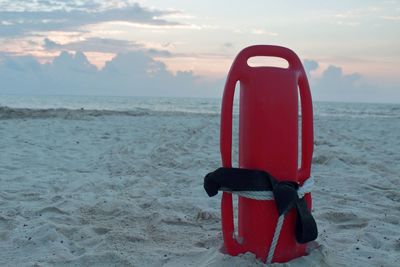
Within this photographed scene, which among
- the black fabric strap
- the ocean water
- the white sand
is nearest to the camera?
the black fabric strap

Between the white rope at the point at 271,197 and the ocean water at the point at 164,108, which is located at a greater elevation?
the white rope at the point at 271,197

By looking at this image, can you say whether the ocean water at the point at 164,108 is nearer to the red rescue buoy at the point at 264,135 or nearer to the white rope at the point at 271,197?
the red rescue buoy at the point at 264,135

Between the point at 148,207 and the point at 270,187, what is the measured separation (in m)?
1.78

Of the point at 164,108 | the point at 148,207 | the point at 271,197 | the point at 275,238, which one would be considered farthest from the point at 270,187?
the point at 164,108

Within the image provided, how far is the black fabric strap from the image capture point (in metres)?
2.41

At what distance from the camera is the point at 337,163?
639cm

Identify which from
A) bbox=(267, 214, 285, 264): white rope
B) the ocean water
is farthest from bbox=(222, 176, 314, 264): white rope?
the ocean water

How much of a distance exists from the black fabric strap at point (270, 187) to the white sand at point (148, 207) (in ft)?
0.68

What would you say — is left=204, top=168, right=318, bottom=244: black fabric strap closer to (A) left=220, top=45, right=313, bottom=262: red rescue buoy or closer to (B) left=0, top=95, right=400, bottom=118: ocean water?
(A) left=220, top=45, right=313, bottom=262: red rescue buoy

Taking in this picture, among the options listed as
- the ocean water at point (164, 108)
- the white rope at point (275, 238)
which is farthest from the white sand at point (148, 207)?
the ocean water at point (164, 108)

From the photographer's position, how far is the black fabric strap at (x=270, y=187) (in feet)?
7.90

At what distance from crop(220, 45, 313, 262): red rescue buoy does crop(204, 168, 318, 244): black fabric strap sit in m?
0.06

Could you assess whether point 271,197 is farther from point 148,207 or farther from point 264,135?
point 148,207

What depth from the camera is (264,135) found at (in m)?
2.46
